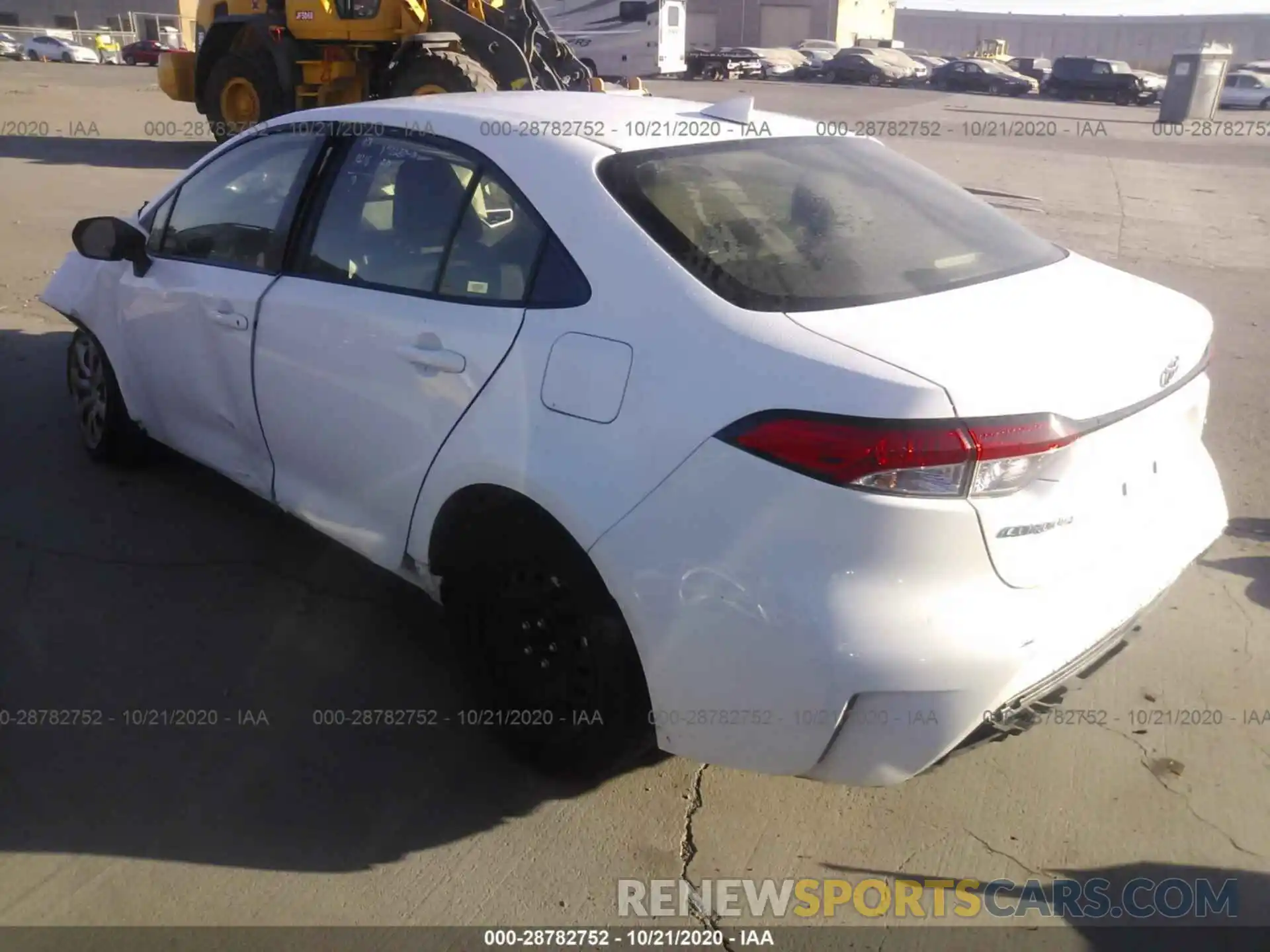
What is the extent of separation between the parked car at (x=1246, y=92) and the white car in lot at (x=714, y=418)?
134 ft

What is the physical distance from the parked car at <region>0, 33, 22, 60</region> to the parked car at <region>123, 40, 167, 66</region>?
3.94 metres

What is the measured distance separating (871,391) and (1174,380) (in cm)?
94

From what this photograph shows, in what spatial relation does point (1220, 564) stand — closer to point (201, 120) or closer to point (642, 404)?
point (642, 404)

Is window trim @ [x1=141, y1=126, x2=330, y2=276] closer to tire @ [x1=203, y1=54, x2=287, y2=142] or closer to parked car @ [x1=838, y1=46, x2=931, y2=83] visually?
tire @ [x1=203, y1=54, x2=287, y2=142]

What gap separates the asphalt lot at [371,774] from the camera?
Result: 2662 mm

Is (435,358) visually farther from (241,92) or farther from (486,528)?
(241,92)

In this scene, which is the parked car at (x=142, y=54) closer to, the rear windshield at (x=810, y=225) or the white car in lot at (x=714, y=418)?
the white car in lot at (x=714, y=418)

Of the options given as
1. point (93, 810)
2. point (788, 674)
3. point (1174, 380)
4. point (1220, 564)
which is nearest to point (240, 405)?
point (93, 810)

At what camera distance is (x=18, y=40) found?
47.1 metres

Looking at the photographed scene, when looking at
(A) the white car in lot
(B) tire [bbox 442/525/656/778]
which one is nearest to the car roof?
(A) the white car in lot

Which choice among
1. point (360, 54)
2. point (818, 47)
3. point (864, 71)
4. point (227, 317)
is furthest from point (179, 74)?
point (818, 47)

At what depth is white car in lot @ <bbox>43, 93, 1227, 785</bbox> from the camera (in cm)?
220

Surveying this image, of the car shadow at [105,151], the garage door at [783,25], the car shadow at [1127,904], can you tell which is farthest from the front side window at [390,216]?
the garage door at [783,25]

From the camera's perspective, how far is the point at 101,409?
4.66 m
